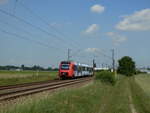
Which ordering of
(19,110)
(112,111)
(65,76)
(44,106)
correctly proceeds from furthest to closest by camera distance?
(65,76) → (112,111) → (44,106) → (19,110)

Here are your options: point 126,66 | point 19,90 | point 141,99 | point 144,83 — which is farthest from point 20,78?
point 126,66

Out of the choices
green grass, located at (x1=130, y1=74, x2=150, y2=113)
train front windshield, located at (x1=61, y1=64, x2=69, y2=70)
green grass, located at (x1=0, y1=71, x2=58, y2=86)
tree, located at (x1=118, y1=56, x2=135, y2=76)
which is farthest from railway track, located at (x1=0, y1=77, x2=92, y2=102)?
tree, located at (x1=118, y1=56, x2=135, y2=76)

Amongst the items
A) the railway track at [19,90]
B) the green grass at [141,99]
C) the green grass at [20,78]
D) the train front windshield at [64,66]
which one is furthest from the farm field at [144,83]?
the green grass at [20,78]

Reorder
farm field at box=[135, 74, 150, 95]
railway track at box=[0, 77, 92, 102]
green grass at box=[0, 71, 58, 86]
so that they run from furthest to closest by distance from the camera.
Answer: green grass at box=[0, 71, 58, 86] → farm field at box=[135, 74, 150, 95] → railway track at box=[0, 77, 92, 102]

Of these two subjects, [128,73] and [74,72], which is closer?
[74,72]

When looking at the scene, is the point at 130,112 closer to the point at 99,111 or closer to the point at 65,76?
the point at 99,111

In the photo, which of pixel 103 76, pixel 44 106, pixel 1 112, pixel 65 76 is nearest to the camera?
pixel 1 112

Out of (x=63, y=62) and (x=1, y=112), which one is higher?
(x=63, y=62)

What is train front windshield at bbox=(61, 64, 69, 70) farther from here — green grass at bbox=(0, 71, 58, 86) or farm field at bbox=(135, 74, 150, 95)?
farm field at bbox=(135, 74, 150, 95)

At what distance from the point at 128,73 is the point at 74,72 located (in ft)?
281

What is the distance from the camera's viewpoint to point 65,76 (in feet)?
159

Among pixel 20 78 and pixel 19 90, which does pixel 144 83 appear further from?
pixel 19 90

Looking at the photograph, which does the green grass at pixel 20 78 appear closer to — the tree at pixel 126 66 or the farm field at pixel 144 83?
the farm field at pixel 144 83

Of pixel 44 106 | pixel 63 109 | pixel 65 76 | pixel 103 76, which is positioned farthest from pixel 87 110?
pixel 65 76
